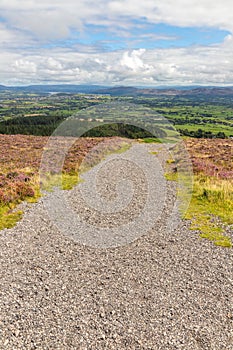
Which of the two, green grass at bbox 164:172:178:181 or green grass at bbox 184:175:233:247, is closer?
green grass at bbox 184:175:233:247

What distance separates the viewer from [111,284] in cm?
1034

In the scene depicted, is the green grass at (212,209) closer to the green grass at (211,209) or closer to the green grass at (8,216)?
the green grass at (211,209)

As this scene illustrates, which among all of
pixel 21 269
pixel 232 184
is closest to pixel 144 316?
pixel 21 269

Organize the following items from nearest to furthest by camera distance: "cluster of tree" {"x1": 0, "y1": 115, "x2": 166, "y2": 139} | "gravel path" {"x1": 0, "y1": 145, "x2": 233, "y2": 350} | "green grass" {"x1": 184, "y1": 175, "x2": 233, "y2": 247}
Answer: "gravel path" {"x1": 0, "y1": 145, "x2": 233, "y2": 350} < "green grass" {"x1": 184, "y1": 175, "x2": 233, "y2": 247} < "cluster of tree" {"x1": 0, "y1": 115, "x2": 166, "y2": 139}

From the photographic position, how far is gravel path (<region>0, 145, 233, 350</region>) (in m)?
7.99

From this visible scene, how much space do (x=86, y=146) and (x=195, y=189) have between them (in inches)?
942

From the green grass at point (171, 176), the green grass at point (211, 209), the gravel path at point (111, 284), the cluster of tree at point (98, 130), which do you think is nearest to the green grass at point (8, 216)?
the gravel path at point (111, 284)

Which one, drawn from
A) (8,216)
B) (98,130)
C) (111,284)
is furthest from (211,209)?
(98,130)

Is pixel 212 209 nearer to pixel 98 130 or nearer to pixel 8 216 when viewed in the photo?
pixel 8 216

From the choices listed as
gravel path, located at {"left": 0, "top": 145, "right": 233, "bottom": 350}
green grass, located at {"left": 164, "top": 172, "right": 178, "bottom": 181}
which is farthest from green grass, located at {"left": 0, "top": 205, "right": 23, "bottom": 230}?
green grass, located at {"left": 164, "top": 172, "right": 178, "bottom": 181}

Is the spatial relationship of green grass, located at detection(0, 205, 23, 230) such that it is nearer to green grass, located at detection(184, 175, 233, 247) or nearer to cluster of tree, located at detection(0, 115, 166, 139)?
green grass, located at detection(184, 175, 233, 247)

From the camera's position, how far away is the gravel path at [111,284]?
7988 mm

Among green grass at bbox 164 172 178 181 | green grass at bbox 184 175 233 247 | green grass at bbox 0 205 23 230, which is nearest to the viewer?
green grass at bbox 184 175 233 247

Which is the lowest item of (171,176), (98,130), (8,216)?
(8,216)
